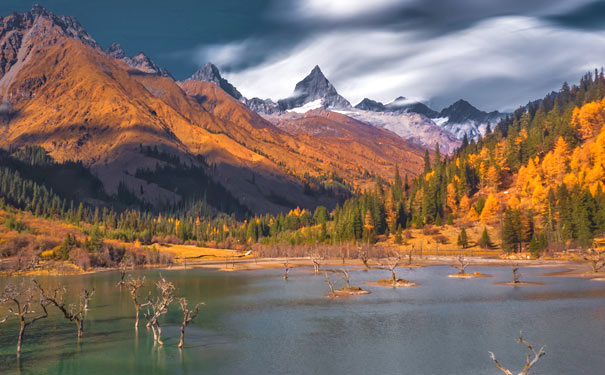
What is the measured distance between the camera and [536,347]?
55562 millimetres

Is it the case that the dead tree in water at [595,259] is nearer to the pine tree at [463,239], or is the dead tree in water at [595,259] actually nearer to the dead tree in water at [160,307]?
the pine tree at [463,239]

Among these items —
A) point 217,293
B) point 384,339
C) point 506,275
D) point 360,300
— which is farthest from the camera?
point 506,275

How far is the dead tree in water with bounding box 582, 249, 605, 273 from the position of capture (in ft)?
407

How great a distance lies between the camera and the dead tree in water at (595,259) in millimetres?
123938

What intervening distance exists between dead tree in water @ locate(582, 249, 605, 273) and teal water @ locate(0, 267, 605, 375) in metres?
20.8

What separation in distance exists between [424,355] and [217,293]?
7257 centimetres

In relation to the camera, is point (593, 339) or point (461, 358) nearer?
point (461, 358)

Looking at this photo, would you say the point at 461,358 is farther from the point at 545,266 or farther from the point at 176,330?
the point at 545,266

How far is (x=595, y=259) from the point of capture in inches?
5330

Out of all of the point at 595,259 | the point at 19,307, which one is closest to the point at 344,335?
the point at 19,307

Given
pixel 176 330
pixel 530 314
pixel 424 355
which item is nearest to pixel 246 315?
pixel 176 330

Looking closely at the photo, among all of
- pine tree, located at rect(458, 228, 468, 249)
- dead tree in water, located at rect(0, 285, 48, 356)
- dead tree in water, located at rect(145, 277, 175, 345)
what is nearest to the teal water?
dead tree in water, located at rect(145, 277, 175, 345)

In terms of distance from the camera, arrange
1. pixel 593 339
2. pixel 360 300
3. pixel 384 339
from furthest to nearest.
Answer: pixel 360 300, pixel 384 339, pixel 593 339

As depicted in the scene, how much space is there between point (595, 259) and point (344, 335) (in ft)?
335
